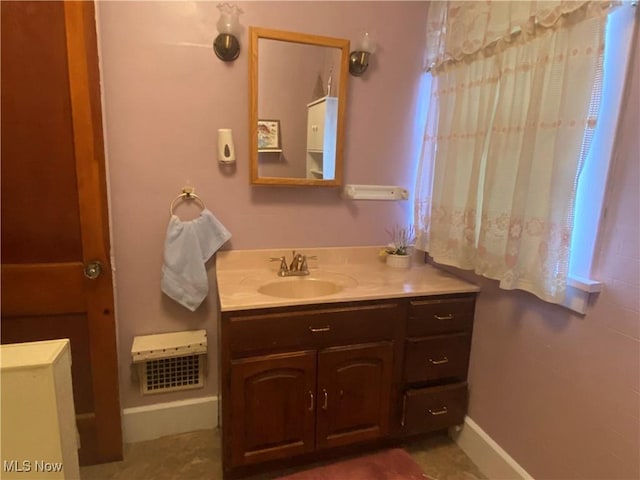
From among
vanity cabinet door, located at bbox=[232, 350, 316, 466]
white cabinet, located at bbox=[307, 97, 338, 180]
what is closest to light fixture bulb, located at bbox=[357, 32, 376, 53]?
white cabinet, located at bbox=[307, 97, 338, 180]

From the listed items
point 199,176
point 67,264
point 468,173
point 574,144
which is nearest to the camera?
point 574,144

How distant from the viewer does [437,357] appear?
A: 5.75ft

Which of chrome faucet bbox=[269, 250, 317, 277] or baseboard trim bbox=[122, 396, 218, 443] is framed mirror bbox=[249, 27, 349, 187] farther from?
baseboard trim bbox=[122, 396, 218, 443]

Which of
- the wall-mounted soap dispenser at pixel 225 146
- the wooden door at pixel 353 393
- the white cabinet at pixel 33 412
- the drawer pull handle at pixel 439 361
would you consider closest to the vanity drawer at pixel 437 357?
the drawer pull handle at pixel 439 361

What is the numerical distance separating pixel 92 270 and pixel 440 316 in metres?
1.49

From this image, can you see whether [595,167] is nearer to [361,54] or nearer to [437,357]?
[437,357]

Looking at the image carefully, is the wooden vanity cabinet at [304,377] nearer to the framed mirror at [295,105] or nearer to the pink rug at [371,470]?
the pink rug at [371,470]

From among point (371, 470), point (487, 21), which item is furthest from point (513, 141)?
point (371, 470)

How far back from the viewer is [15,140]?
1.40m

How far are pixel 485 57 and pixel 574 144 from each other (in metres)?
0.58

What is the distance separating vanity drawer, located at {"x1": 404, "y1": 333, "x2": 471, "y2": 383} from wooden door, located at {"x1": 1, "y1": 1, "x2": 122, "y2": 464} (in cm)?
131

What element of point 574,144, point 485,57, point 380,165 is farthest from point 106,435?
point 485,57

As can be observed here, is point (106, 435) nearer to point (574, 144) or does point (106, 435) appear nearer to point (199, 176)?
point (199, 176)

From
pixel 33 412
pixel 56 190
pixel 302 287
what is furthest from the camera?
pixel 302 287
